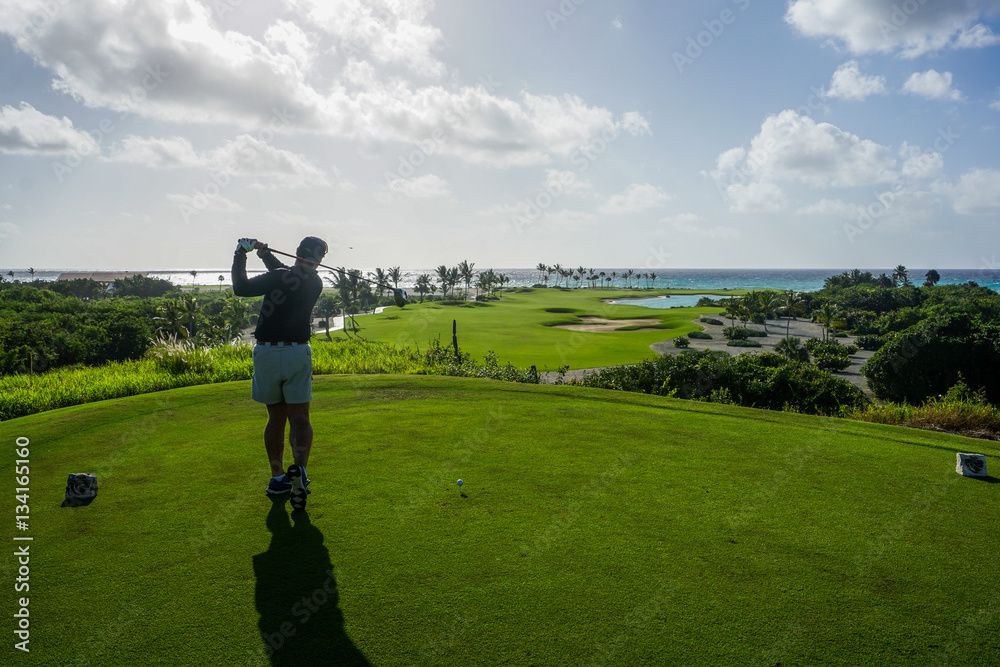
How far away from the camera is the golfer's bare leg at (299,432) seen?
522 cm

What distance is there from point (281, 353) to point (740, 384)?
628 inches

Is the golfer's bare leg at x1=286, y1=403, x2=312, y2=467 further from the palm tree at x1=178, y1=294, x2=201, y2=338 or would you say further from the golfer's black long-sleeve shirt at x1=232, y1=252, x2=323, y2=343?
the palm tree at x1=178, y1=294, x2=201, y2=338

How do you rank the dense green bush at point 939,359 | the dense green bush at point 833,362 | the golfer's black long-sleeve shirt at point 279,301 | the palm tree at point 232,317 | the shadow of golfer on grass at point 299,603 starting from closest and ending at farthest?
1. the shadow of golfer on grass at point 299,603
2. the golfer's black long-sleeve shirt at point 279,301
3. the dense green bush at point 939,359
4. the dense green bush at point 833,362
5. the palm tree at point 232,317

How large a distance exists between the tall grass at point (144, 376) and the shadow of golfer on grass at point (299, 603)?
10.1m

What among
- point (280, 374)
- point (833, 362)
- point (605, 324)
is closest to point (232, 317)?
point (605, 324)

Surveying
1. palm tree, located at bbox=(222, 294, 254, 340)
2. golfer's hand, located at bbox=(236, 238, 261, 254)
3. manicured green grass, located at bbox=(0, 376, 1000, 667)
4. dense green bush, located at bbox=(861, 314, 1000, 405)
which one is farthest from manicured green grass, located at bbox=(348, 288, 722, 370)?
golfer's hand, located at bbox=(236, 238, 261, 254)

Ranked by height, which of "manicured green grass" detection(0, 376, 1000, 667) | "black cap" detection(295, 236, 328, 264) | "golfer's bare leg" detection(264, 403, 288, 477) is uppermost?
"black cap" detection(295, 236, 328, 264)

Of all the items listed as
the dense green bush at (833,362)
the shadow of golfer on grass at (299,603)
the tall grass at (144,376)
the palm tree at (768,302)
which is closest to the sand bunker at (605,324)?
the palm tree at (768,302)

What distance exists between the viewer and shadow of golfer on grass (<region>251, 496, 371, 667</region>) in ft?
10.1

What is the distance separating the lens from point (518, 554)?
417 centimetres

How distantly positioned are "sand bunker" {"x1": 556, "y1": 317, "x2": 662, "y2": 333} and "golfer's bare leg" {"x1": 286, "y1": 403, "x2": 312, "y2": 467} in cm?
5812

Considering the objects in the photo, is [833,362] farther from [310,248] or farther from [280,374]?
[280,374]

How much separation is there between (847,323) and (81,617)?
86.1 m

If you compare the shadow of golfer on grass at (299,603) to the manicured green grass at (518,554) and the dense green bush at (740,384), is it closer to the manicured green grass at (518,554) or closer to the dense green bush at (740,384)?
the manicured green grass at (518,554)
